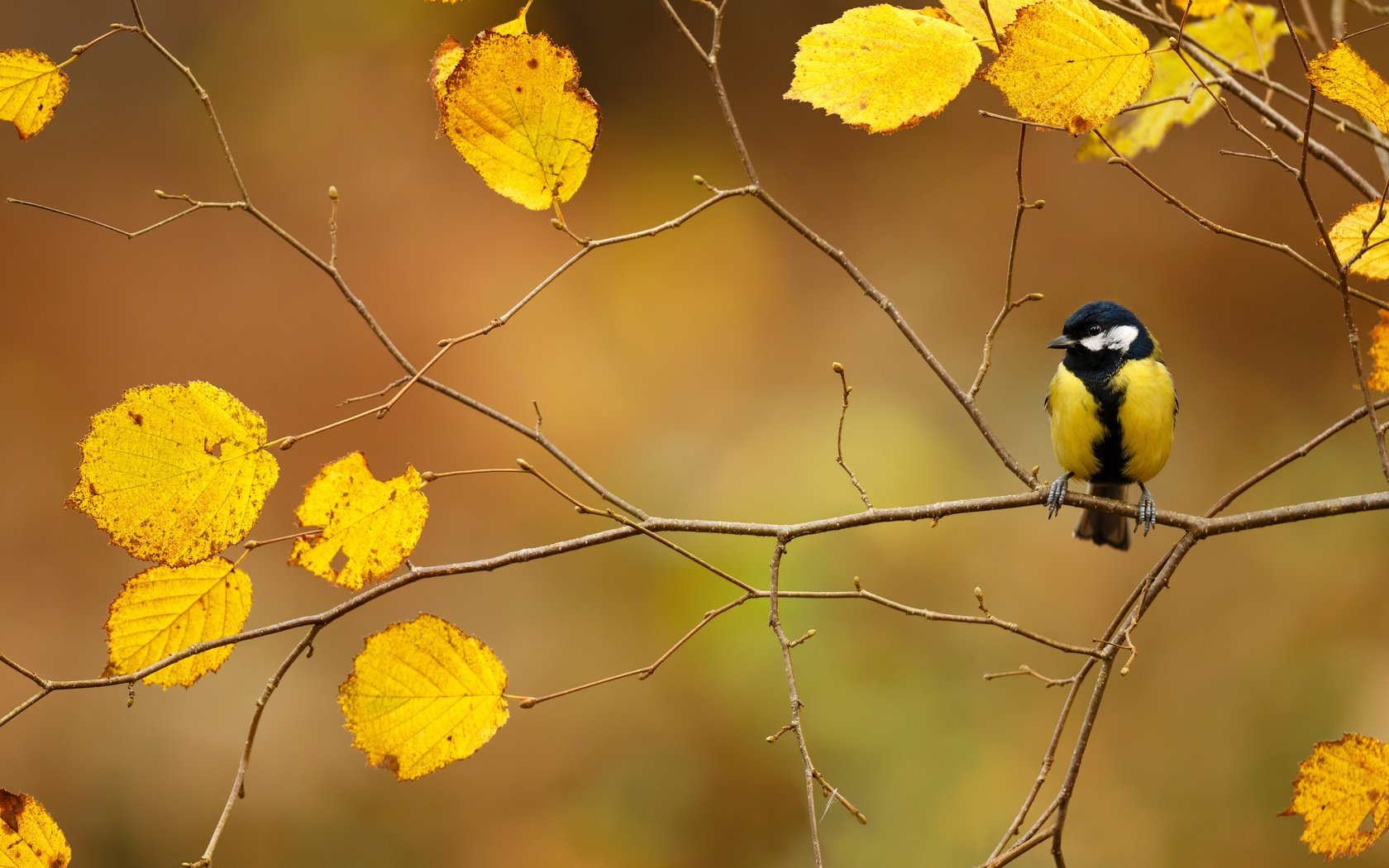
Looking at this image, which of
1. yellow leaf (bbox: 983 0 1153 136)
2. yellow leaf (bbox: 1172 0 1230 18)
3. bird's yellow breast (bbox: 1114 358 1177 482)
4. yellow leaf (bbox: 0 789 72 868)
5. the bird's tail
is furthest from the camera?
the bird's tail

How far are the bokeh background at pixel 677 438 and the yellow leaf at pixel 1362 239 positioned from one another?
9.18ft

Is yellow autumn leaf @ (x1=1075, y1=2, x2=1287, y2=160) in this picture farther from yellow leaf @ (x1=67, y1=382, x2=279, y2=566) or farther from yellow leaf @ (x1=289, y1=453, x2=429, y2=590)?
yellow leaf @ (x1=67, y1=382, x2=279, y2=566)

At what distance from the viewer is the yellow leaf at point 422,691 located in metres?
1.05

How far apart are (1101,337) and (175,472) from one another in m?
1.66

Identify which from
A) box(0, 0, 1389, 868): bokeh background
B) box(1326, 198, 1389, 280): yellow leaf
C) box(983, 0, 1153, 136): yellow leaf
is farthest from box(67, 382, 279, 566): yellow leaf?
box(0, 0, 1389, 868): bokeh background

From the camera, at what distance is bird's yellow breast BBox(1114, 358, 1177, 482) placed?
1.99 metres

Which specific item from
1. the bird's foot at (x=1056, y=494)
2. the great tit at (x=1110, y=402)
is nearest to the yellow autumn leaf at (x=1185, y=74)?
the great tit at (x=1110, y=402)

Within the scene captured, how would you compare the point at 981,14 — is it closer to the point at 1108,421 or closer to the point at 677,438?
the point at 1108,421

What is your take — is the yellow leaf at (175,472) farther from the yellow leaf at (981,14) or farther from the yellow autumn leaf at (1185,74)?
the yellow autumn leaf at (1185,74)

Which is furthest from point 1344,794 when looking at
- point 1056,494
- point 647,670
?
point 647,670

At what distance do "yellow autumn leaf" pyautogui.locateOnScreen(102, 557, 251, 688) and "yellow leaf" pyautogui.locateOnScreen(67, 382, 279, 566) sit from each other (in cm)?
8

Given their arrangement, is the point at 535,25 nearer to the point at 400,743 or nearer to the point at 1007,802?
the point at 1007,802

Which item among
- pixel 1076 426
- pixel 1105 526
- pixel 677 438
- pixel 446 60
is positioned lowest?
pixel 677 438

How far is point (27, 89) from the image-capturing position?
1001mm
